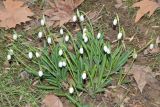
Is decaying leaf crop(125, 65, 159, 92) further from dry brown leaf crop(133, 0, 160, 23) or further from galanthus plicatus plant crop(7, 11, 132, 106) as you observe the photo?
dry brown leaf crop(133, 0, 160, 23)

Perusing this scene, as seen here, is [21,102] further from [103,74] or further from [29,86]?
[103,74]

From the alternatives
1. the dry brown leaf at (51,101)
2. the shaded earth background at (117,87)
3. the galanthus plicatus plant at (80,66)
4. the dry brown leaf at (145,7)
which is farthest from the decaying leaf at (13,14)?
the dry brown leaf at (145,7)

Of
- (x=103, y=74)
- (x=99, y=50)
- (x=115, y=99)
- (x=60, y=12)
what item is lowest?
(x=115, y=99)

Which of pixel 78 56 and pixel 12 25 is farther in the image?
pixel 12 25

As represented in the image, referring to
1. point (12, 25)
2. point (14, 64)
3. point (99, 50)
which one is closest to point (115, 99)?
point (99, 50)

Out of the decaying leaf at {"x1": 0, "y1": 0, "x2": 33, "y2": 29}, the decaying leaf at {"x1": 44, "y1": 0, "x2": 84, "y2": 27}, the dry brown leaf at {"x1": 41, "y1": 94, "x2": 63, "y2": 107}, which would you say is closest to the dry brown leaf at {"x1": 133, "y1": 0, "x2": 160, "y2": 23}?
the decaying leaf at {"x1": 44, "y1": 0, "x2": 84, "y2": 27}

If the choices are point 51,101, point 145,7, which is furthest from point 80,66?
point 145,7

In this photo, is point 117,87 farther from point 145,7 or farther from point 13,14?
point 13,14
